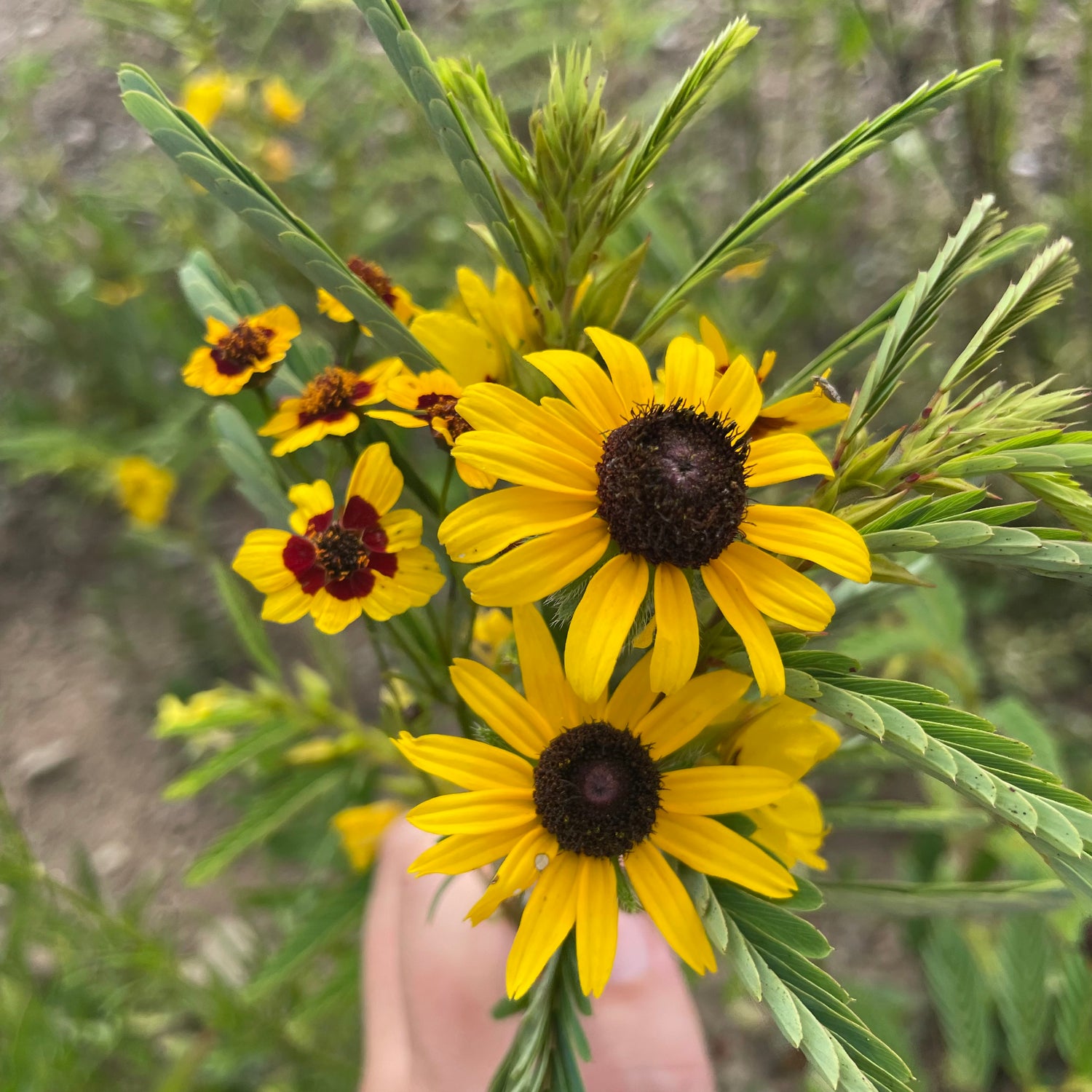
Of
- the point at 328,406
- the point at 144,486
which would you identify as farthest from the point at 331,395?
the point at 144,486

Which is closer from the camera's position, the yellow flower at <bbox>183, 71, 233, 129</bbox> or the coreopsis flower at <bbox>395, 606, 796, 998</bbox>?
the coreopsis flower at <bbox>395, 606, 796, 998</bbox>

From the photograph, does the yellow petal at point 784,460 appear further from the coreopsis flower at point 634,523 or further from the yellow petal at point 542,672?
the yellow petal at point 542,672

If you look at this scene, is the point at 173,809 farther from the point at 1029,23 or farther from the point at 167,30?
the point at 1029,23

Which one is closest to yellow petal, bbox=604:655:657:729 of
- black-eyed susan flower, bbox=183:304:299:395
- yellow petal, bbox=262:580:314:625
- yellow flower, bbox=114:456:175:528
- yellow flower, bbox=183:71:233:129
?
yellow petal, bbox=262:580:314:625

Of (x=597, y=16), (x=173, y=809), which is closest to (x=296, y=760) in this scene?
(x=173, y=809)

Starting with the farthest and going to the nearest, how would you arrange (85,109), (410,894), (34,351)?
(85,109), (34,351), (410,894)

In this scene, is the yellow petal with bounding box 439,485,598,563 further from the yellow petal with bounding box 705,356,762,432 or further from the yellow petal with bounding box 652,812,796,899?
the yellow petal with bounding box 652,812,796,899
